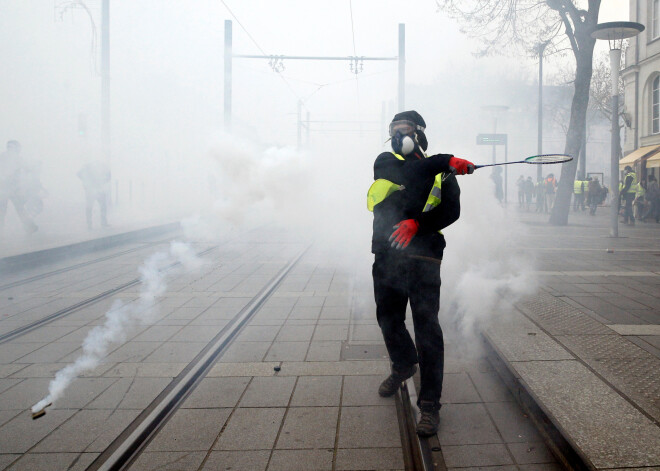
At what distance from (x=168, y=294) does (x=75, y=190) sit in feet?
45.6

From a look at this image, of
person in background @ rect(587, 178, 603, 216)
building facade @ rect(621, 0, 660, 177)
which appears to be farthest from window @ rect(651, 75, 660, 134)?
person in background @ rect(587, 178, 603, 216)

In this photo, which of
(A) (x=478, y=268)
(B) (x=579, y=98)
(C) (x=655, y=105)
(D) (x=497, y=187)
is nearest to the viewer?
(A) (x=478, y=268)

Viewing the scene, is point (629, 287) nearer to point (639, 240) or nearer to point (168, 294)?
point (168, 294)

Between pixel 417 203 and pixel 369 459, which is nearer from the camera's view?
pixel 369 459

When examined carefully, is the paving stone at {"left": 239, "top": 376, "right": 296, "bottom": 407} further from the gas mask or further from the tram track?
the gas mask

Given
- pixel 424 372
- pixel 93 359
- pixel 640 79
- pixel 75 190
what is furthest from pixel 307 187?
pixel 640 79

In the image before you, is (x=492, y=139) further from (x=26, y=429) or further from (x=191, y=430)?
(x=26, y=429)

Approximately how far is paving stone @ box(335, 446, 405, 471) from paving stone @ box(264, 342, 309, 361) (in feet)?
4.62

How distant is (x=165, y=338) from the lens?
4441mm

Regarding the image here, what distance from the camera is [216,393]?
3307 mm

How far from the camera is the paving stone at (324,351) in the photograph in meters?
3.96

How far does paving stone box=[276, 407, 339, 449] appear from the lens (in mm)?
2668

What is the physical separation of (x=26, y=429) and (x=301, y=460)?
1.56 meters

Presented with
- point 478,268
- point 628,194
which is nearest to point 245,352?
point 478,268
